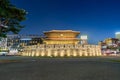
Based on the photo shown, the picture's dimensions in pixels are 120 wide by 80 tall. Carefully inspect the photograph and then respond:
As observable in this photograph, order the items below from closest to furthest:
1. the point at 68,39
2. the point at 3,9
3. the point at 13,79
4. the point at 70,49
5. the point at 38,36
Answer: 1. the point at 13,79
2. the point at 3,9
3. the point at 70,49
4. the point at 68,39
5. the point at 38,36

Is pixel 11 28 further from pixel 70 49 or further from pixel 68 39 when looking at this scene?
pixel 68 39

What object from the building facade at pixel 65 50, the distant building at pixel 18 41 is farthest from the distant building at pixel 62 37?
the distant building at pixel 18 41

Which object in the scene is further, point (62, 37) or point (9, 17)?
point (62, 37)

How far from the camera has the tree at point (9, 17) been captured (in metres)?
31.8

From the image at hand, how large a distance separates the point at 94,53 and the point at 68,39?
21.4 m

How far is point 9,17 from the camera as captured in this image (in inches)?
1319

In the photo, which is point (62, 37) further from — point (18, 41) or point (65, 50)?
point (18, 41)

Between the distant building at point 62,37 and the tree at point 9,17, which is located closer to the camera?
the tree at point 9,17

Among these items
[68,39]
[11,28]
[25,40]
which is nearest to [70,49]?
[68,39]

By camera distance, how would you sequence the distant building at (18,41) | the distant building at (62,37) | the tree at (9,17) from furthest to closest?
1. the distant building at (18,41)
2. the distant building at (62,37)
3. the tree at (9,17)

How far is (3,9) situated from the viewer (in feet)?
104

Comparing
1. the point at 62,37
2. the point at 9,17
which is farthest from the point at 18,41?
the point at 9,17

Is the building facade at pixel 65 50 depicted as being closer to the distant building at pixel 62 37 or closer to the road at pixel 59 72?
the distant building at pixel 62 37

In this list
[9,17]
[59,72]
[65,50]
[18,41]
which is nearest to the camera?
[59,72]
